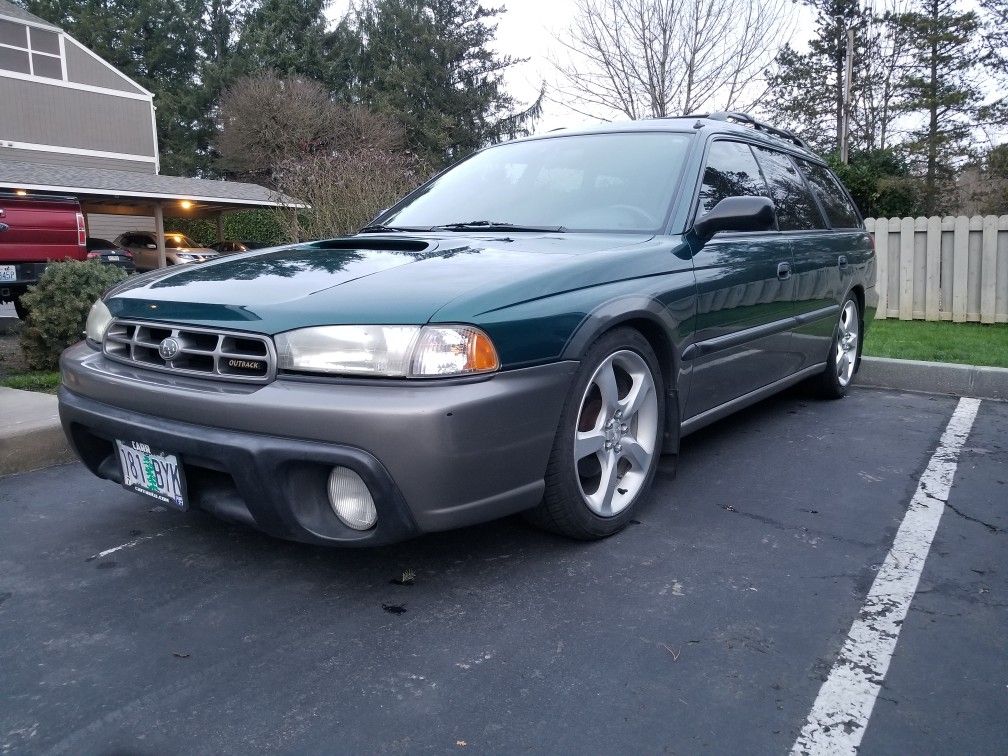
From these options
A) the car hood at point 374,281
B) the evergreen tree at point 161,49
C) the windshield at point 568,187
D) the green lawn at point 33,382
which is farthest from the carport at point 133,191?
the car hood at point 374,281

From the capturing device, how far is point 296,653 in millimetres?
2250

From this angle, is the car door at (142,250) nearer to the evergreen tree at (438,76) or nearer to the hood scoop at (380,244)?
the evergreen tree at (438,76)

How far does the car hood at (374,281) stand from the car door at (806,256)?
149 centimetres

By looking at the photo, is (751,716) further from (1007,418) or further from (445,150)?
(445,150)

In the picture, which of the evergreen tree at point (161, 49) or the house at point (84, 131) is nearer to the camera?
the house at point (84, 131)

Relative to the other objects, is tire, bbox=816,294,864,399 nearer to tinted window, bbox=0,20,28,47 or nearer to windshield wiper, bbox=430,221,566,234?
windshield wiper, bbox=430,221,566,234

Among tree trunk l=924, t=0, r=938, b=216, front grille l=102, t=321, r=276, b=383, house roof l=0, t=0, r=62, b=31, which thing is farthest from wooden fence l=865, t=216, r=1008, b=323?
house roof l=0, t=0, r=62, b=31

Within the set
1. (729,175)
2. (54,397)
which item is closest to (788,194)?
(729,175)

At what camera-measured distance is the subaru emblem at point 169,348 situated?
259cm

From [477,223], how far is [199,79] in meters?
42.4

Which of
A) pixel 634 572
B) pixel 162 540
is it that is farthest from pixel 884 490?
pixel 162 540

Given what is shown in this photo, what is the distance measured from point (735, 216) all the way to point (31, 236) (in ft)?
27.9

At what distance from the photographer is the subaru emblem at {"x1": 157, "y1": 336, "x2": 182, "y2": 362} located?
2.59 metres

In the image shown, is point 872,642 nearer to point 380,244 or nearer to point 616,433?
point 616,433
